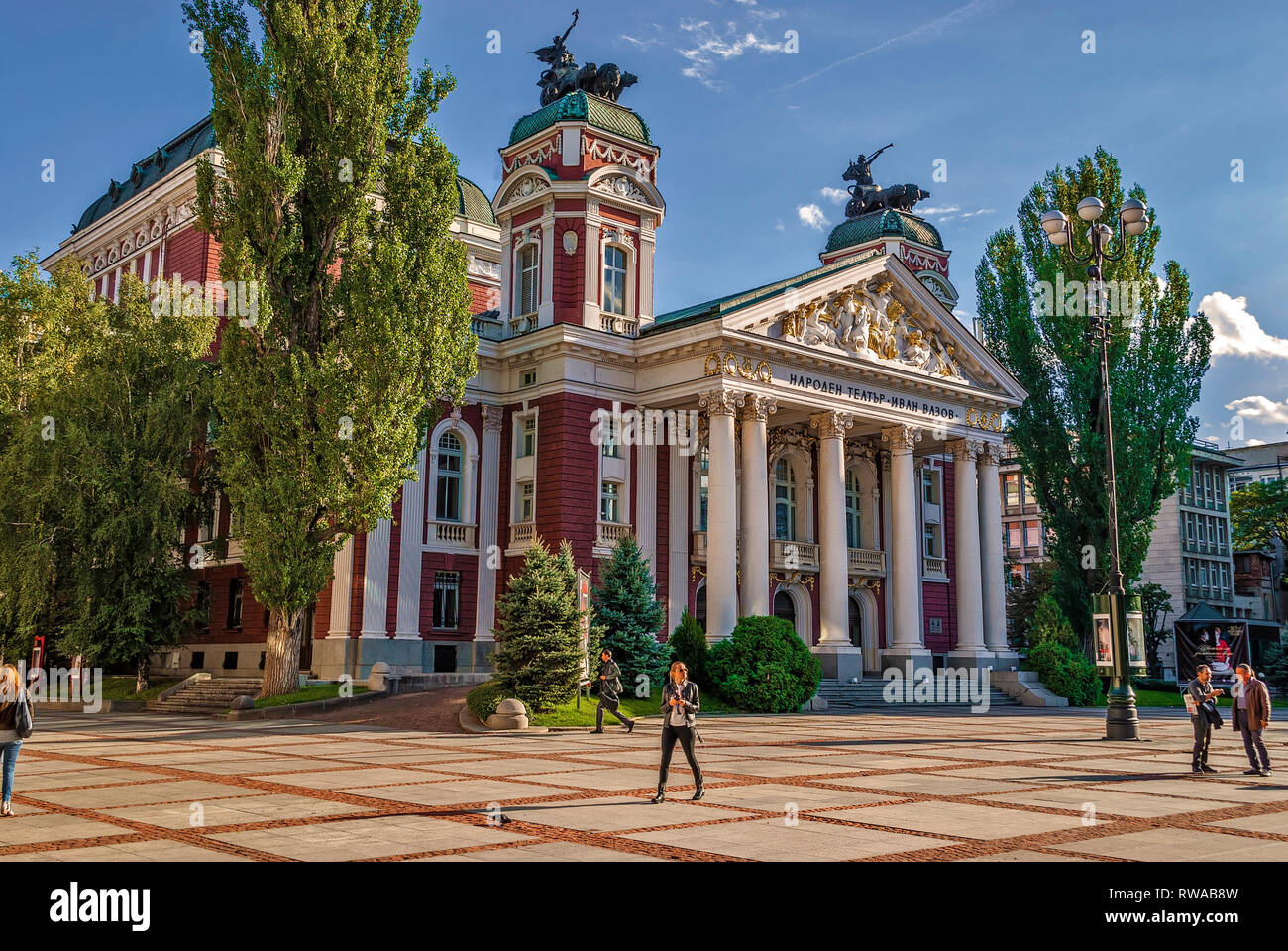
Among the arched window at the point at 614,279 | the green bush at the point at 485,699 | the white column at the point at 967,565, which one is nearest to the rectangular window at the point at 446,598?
the arched window at the point at 614,279

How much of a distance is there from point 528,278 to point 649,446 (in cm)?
732

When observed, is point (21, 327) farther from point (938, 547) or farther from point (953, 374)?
point (938, 547)

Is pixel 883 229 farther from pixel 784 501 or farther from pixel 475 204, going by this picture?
pixel 475 204

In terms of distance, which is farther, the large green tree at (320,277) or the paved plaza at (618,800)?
the large green tree at (320,277)

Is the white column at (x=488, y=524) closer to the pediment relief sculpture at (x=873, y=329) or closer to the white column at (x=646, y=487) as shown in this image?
the white column at (x=646, y=487)

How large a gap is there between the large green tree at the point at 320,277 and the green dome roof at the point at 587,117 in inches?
381

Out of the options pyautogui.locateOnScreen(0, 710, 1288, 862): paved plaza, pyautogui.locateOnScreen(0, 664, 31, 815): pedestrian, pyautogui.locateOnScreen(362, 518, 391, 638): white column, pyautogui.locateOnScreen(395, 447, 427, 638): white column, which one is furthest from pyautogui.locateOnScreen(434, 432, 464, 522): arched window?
pyautogui.locateOnScreen(0, 664, 31, 815): pedestrian

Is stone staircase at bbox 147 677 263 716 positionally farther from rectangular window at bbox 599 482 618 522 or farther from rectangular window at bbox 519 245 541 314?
rectangular window at bbox 519 245 541 314

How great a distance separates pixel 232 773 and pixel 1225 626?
4626cm

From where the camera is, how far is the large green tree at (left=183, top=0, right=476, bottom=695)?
27688 millimetres

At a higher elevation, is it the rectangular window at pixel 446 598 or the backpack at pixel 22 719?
the rectangular window at pixel 446 598

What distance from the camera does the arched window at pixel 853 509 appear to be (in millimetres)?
44281

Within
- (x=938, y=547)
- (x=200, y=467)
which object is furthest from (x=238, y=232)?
(x=938, y=547)

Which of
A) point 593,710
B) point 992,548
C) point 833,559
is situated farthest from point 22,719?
point 992,548
